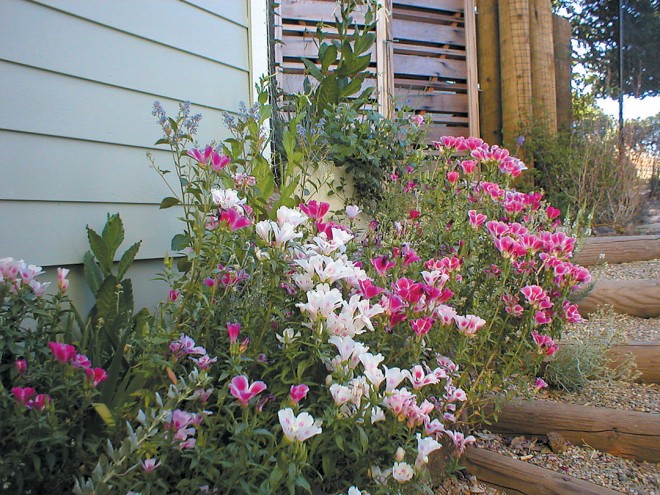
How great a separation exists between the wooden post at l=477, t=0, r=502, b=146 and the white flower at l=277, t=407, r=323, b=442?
5.02 m

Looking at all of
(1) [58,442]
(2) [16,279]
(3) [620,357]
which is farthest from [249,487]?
(3) [620,357]

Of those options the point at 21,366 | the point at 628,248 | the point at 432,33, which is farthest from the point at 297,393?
the point at 432,33

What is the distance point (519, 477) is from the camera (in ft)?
5.67

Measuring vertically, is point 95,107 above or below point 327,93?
below

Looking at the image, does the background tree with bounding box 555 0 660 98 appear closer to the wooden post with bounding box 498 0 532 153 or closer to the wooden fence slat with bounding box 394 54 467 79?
the wooden post with bounding box 498 0 532 153

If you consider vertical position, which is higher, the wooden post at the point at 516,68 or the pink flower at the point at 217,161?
the wooden post at the point at 516,68

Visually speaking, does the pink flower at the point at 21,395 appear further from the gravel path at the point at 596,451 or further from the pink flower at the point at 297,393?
the gravel path at the point at 596,451

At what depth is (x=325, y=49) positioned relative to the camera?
3.13 metres

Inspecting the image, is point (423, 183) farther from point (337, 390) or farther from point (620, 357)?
point (337, 390)

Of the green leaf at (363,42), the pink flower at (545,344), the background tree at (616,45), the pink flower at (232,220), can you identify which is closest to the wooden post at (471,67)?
the background tree at (616,45)

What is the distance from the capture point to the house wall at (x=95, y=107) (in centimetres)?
161

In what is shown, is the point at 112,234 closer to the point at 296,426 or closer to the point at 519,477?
the point at 296,426

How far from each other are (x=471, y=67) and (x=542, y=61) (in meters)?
0.71

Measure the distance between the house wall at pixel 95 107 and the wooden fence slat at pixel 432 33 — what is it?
12.2ft
